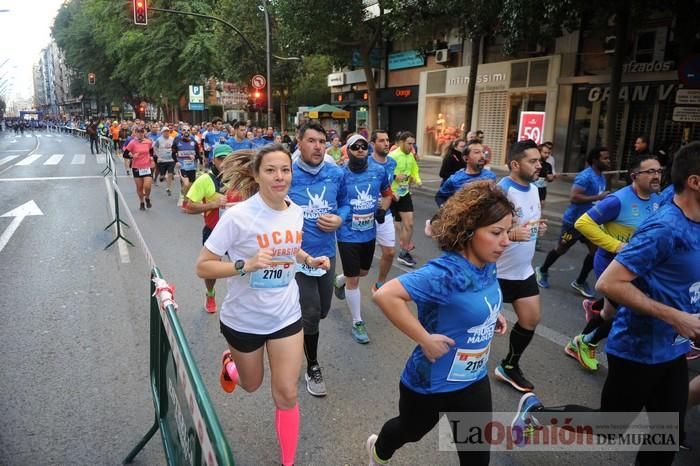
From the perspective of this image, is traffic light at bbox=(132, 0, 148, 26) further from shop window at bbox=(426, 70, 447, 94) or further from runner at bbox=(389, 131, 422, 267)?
shop window at bbox=(426, 70, 447, 94)

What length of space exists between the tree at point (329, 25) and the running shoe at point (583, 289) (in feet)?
52.8

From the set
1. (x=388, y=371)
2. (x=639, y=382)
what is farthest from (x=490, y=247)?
(x=388, y=371)

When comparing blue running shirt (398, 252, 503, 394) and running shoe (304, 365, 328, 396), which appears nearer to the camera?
blue running shirt (398, 252, 503, 394)

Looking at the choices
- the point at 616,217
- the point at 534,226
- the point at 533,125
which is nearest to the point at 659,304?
the point at 534,226

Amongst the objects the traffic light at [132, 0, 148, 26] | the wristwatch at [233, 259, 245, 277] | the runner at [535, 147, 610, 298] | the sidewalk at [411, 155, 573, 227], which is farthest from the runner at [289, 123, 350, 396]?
the traffic light at [132, 0, 148, 26]

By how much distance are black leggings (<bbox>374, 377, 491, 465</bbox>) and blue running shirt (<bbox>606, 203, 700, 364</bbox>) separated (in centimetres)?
77

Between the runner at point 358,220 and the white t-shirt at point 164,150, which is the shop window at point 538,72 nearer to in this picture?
the white t-shirt at point 164,150

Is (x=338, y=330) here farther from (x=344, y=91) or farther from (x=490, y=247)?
(x=344, y=91)

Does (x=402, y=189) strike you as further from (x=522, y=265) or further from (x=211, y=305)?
(x=522, y=265)

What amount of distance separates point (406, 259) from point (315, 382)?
3961 millimetres

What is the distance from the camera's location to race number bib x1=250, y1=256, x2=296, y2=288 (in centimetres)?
277

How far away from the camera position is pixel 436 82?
24625 millimetres

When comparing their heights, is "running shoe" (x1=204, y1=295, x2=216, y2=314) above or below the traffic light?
below

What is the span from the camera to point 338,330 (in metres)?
4.98
